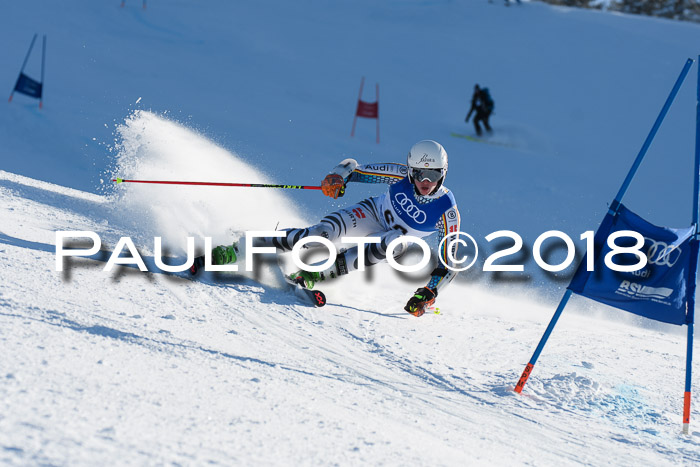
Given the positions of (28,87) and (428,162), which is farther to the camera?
(28,87)

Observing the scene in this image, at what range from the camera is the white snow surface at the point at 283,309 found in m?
2.78

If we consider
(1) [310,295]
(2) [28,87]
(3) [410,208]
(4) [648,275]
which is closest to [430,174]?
(3) [410,208]

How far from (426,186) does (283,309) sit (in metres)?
1.51

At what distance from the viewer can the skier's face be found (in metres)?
5.38

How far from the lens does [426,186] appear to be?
212 inches

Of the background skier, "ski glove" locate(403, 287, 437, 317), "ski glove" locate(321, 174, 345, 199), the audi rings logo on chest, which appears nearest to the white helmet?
the audi rings logo on chest

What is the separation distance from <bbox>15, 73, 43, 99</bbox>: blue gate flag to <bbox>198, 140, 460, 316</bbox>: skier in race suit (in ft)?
25.1

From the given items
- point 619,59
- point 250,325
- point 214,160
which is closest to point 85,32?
point 214,160

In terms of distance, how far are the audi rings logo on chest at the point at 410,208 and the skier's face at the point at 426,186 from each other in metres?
0.16

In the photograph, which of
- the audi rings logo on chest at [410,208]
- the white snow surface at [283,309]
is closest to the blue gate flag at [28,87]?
the white snow surface at [283,309]

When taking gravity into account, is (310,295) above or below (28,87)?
below

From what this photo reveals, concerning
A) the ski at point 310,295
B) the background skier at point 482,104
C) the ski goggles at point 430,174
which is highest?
the background skier at point 482,104

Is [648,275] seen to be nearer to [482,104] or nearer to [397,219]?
[397,219]

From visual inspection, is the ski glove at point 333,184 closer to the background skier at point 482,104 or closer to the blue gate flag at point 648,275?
the blue gate flag at point 648,275
